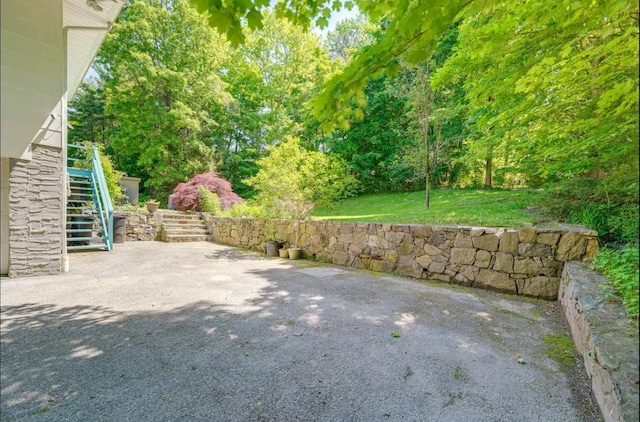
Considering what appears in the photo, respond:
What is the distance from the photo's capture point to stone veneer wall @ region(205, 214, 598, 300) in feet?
11.6

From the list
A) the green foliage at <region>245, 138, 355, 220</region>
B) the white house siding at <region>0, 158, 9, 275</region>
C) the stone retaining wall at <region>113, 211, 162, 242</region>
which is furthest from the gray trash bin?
the green foliage at <region>245, 138, 355, 220</region>

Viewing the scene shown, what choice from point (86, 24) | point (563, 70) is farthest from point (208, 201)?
point (563, 70)

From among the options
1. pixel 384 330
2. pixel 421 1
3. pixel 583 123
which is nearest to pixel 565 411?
pixel 384 330

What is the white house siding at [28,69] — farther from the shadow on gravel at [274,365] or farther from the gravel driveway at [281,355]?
the shadow on gravel at [274,365]

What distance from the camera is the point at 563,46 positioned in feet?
9.75

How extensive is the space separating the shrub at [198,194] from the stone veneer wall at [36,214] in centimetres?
629

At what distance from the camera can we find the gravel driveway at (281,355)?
1.70m

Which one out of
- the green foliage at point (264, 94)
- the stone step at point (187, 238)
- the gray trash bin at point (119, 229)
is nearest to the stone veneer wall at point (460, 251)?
the stone step at point (187, 238)

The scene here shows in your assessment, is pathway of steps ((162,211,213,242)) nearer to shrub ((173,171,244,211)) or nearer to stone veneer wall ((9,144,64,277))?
shrub ((173,171,244,211))

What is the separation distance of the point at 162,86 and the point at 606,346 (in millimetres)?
18695

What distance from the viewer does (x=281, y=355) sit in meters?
2.27

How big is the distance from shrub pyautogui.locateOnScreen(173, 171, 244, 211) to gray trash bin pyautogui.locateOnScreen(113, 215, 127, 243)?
2.98 meters

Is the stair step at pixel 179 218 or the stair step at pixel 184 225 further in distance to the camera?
the stair step at pixel 179 218

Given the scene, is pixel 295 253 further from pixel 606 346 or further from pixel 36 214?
pixel 606 346
